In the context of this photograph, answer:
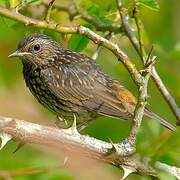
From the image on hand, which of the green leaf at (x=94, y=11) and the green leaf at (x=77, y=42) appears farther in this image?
the green leaf at (x=94, y=11)

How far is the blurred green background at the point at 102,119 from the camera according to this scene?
2.41 m

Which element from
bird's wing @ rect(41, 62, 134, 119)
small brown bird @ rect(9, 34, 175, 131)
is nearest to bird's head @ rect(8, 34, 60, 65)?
small brown bird @ rect(9, 34, 175, 131)

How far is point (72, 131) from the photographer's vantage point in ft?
11.8

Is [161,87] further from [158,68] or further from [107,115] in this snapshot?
[107,115]

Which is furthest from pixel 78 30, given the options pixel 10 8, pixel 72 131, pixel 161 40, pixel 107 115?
pixel 161 40

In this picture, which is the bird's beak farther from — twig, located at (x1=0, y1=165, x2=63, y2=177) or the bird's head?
twig, located at (x1=0, y1=165, x2=63, y2=177)

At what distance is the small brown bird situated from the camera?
241 inches

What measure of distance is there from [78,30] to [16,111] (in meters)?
1.62

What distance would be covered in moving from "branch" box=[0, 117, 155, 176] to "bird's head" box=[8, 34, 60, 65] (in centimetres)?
302

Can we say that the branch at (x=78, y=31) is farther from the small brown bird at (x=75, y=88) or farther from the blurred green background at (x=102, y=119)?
A: the small brown bird at (x=75, y=88)

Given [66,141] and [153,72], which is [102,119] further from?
[66,141]

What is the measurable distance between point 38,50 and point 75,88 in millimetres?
945

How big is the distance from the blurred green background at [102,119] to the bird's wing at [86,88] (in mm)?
216

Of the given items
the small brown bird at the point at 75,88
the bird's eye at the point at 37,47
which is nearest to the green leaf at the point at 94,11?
the small brown bird at the point at 75,88
